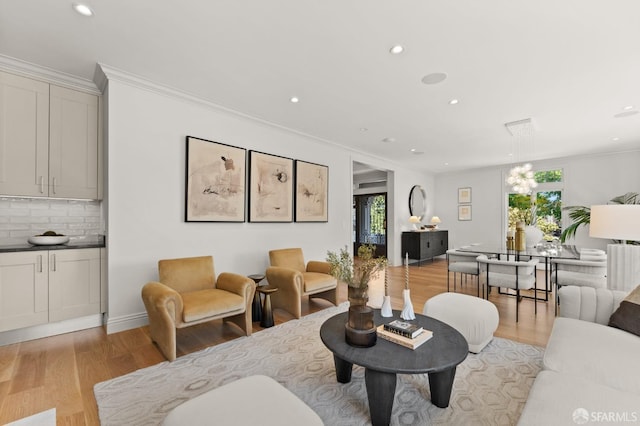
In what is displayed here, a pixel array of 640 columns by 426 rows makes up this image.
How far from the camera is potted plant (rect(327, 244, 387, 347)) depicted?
6.08ft

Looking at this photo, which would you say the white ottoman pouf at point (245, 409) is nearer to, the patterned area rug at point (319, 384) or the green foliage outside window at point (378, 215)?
the patterned area rug at point (319, 384)

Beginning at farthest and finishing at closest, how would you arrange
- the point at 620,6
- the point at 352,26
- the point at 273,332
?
the point at 273,332
the point at 352,26
the point at 620,6

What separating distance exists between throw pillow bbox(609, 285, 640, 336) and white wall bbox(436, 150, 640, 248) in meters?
5.54

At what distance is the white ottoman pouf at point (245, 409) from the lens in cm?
116

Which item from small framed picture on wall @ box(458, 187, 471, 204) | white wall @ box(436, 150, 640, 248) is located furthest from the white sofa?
small framed picture on wall @ box(458, 187, 471, 204)

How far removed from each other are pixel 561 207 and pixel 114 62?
8.81m

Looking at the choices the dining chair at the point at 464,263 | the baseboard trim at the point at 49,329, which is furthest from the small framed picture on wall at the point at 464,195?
the baseboard trim at the point at 49,329

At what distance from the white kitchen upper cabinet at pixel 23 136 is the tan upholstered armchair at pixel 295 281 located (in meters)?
2.63

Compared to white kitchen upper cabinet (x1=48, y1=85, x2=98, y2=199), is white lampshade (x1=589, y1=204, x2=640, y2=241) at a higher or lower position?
lower

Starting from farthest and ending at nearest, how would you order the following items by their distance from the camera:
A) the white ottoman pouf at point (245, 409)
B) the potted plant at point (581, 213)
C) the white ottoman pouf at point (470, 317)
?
the potted plant at point (581, 213), the white ottoman pouf at point (470, 317), the white ottoman pouf at point (245, 409)

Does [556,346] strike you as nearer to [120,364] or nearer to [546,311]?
[546,311]

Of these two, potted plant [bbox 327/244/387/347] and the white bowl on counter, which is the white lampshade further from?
the white bowl on counter

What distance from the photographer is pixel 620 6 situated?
1998 mm

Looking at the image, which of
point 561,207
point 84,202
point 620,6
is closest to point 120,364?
point 84,202
